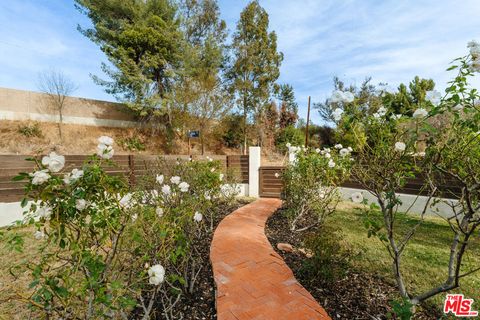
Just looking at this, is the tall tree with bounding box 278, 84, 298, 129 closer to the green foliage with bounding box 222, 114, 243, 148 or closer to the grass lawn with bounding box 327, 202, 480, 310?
the green foliage with bounding box 222, 114, 243, 148

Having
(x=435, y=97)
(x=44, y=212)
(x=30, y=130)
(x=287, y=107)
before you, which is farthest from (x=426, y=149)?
(x=287, y=107)

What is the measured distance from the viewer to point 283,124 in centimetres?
2231

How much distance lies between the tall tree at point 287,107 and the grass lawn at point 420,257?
17.4m

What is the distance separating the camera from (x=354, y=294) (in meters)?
2.51

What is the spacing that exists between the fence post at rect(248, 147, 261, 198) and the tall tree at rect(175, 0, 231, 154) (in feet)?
27.7

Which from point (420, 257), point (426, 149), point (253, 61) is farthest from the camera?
point (253, 61)

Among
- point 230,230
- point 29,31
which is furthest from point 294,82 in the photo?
point 230,230

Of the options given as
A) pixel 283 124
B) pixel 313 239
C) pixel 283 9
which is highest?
pixel 283 9

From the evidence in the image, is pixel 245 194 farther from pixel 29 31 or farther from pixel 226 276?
pixel 29 31

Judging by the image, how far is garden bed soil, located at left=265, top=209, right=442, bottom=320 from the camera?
2.22m

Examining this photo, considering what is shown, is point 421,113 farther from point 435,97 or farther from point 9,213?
point 9,213

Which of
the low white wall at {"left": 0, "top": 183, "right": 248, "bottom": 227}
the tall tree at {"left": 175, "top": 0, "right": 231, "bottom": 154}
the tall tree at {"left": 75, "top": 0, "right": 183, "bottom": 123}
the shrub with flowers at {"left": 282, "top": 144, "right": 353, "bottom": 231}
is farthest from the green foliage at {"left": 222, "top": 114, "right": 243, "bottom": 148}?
the low white wall at {"left": 0, "top": 183, "right": 248, "bottom": 227}

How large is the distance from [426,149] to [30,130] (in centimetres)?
1746

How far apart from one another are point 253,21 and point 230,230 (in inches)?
724
